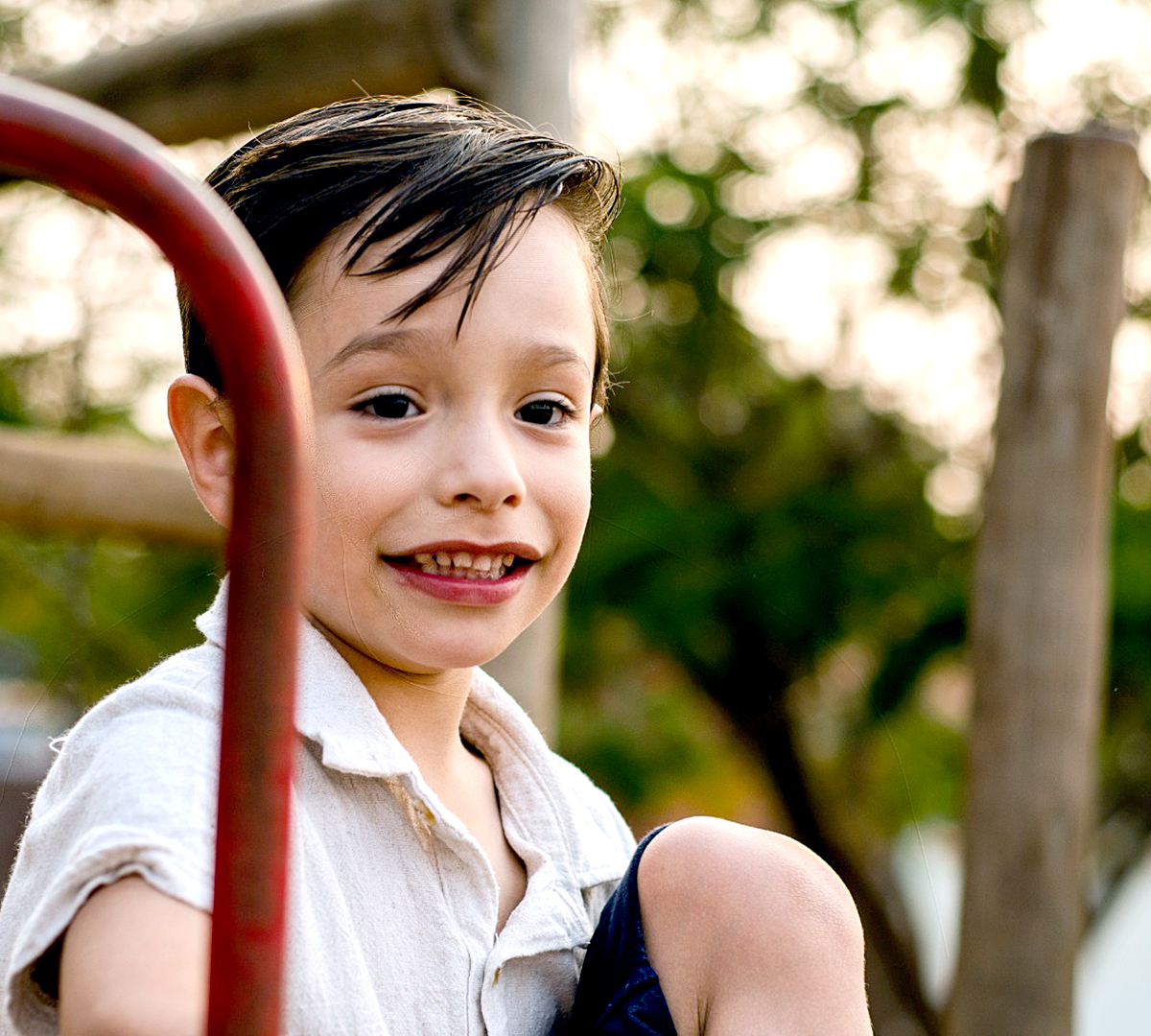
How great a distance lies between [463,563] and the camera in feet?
2.43

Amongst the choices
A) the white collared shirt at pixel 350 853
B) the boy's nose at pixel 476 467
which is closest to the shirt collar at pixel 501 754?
the white collared shirt at pixel 350 853

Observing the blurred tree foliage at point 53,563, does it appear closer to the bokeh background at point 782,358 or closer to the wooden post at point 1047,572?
the bokeh background at point 782,358

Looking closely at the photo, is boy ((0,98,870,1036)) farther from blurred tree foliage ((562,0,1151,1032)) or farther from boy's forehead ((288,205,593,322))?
blurred tree foliage ((562,0,1151,1032))

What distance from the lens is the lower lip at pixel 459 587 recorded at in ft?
2.41

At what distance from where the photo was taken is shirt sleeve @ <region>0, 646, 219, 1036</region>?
0.56 metres

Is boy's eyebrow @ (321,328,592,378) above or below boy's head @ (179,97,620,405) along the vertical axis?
below

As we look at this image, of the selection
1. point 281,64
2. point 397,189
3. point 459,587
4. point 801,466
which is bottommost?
point 459,587

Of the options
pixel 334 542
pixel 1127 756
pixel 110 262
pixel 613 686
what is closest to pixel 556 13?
pixel 334 542

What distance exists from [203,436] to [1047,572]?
4.34ft

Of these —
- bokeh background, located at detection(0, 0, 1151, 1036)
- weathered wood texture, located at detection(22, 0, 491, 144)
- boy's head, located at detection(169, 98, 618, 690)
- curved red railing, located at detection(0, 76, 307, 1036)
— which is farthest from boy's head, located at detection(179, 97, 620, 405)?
bokeh background, located at detection(0, 0, 1151, 1036)

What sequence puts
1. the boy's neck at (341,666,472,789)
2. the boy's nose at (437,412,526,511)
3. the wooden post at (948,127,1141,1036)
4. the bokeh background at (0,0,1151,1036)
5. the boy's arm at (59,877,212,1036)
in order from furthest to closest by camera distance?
the bokeh background at (0,0,1151,1036) → the wooden post at (948,127,1141,1036) → the boy's neck at (341,666,472,789) → the boy's nose at (437,412,526,511) → the boy's arm at (59,877,212,1036)

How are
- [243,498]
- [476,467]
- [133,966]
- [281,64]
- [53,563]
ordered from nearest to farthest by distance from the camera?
[243,498] → [133,966] → [476,467] → [281,64] → [53,563]

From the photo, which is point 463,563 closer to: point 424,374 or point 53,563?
point 424,374

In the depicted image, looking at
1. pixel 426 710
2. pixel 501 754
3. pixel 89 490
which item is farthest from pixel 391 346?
pixel 89 490
